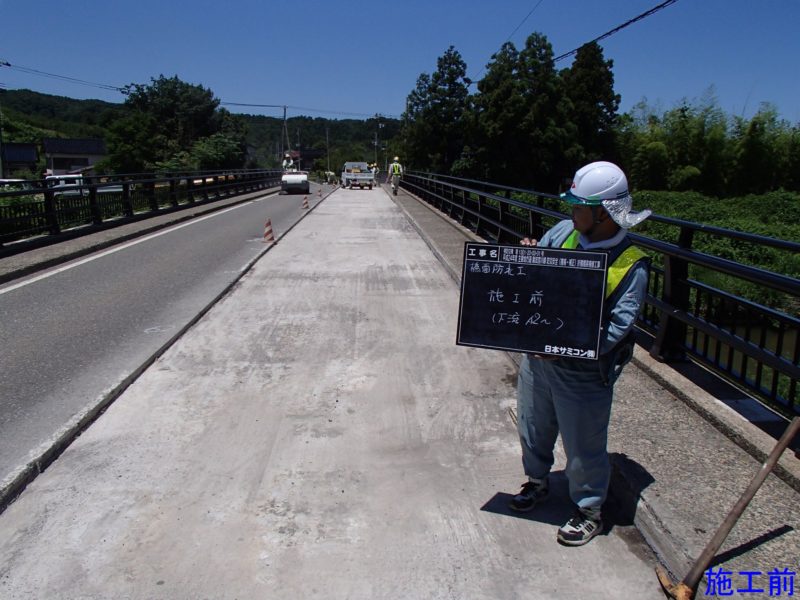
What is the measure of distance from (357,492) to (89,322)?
491 cm

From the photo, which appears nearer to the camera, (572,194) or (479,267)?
(572,194)

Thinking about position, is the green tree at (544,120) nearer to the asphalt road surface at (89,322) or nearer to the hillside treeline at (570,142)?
the hillside treeline at (570,142)

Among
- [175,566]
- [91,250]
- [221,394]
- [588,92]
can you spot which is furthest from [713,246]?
[588,92]

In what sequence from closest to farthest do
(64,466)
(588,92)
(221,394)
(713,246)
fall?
(64,466) → (221,394) → (713,246) → (588,92)

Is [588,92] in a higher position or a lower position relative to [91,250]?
higher

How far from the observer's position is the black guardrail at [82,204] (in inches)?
468

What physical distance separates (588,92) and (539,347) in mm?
65851

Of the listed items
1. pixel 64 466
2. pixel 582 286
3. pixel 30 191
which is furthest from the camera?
pixel 30 191

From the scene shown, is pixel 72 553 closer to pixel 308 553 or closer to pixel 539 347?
pixel 308 553

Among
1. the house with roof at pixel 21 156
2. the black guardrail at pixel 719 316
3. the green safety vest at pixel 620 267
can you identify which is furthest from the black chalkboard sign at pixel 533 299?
the house with roof at pixel 21 156

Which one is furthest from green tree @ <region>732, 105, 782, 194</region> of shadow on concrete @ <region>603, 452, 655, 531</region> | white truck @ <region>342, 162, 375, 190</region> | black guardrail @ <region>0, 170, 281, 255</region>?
shadow on concrete @ <region>603, 452, 655, 531</region>

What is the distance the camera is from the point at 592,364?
9.90 feet

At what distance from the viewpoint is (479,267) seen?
10.9ft

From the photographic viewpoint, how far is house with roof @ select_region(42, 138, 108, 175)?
109 meters
